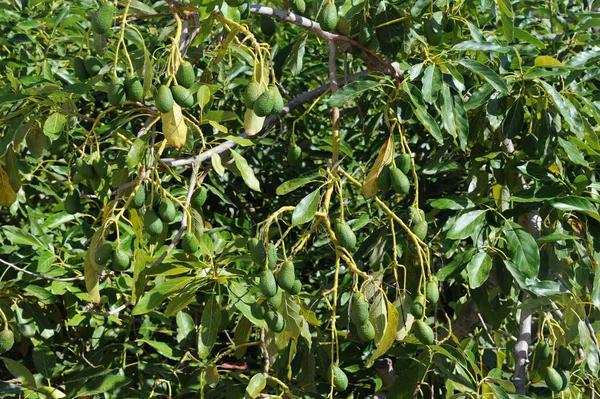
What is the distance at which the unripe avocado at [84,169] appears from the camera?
5.90 ft

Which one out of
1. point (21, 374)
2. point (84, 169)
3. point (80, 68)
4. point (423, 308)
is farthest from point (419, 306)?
point (21, 374)

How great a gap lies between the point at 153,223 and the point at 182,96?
247 millimetres

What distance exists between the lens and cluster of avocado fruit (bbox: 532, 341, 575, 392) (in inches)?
76.7

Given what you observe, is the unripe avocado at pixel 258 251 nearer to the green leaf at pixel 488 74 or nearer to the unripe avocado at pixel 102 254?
the unripe avocado at pixel 102 254

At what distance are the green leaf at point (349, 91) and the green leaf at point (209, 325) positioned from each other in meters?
0.46

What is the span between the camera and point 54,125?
182 centimetres

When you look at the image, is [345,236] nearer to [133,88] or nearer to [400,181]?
[400,181]

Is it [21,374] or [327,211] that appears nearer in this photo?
[327,211]

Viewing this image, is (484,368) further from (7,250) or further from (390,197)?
(7,250)

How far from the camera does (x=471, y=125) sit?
84.2 inches

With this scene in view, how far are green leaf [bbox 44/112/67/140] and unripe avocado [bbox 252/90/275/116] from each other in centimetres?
42

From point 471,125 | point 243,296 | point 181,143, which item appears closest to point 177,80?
point 181,143

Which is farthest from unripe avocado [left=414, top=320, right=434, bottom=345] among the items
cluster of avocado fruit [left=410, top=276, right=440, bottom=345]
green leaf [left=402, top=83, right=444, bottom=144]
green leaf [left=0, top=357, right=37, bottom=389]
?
green leaf [left=0, top=357, right=37, bottom=389]

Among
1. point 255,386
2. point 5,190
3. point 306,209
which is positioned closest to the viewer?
point 306,209
